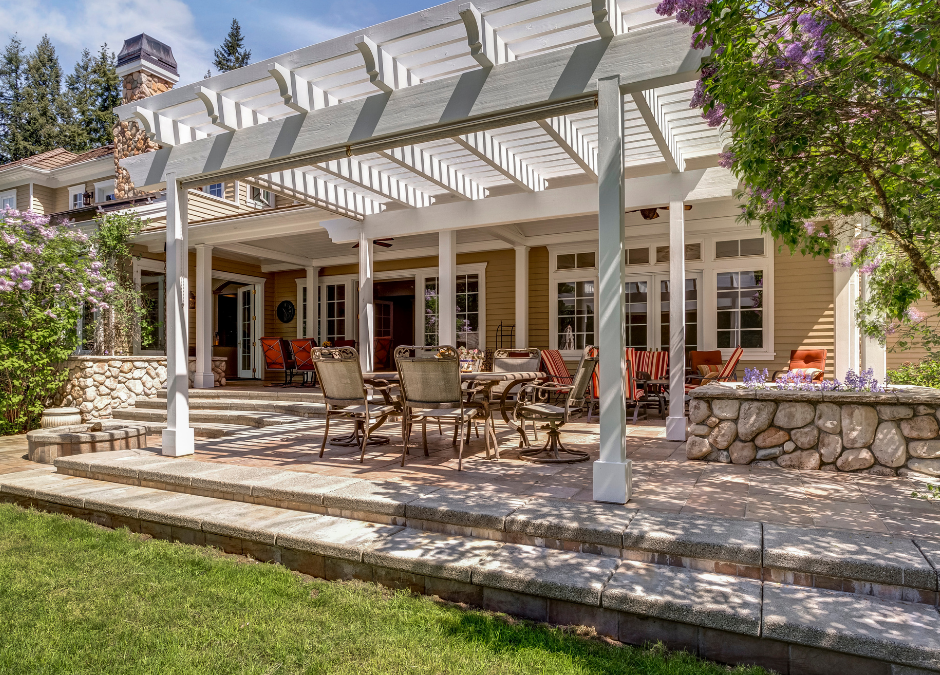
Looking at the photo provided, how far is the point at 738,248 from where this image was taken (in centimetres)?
810

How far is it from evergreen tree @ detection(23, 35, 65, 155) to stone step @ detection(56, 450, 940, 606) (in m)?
25.9

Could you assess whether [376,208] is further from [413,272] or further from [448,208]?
[413,272]

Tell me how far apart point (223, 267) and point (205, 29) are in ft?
68.1

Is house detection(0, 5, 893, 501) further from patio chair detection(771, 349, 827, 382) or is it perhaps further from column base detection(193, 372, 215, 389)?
patio chair detection(771, 349, 827, 382)

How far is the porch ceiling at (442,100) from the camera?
3.52 metres

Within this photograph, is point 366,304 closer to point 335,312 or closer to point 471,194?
point 471,194

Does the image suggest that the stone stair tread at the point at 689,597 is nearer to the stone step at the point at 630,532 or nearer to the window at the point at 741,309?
the stone step at the point at 630,532

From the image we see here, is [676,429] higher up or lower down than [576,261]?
lower down

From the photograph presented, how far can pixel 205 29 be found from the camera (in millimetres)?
26344

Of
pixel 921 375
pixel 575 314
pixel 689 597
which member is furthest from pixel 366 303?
pixel 921 375

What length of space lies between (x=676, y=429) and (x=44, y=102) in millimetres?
28597

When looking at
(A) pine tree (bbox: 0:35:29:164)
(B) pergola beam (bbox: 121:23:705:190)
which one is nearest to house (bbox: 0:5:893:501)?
(B) pergola beam (bbox: 121:23:705:190)

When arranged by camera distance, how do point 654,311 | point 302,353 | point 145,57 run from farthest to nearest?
point 145,57 → point 302,353 → point 654,311

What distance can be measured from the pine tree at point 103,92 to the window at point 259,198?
15.1 meters
